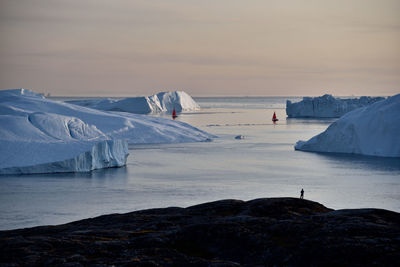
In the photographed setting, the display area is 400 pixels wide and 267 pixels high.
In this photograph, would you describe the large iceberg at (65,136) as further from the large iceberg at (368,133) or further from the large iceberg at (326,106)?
the large iceberg at (326,106)

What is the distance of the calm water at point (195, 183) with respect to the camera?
25500mm

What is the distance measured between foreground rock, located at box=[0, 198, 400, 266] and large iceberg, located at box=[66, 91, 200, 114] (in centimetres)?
8516

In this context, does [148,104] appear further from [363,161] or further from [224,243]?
[224,243]

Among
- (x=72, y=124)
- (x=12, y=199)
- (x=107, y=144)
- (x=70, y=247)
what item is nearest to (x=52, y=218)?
(x=12, y=199)

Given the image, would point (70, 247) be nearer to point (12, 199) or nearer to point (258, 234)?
point (258, 234)

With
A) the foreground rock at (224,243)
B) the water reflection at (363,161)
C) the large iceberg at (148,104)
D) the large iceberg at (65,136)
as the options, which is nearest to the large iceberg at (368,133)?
the water reflection at (363,161)

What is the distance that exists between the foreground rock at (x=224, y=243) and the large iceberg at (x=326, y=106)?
250 ft

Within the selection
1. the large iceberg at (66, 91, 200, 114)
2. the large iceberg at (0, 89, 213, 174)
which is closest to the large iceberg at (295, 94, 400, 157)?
the large iceberg at (0, 89, 213, 174)

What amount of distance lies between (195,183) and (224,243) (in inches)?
674

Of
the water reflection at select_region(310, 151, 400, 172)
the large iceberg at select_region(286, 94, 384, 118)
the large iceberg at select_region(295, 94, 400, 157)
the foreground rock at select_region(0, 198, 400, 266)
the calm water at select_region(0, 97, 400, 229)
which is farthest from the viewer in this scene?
the large iceberg at select_region(286, 94, 384, 118)

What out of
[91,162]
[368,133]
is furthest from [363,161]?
[91,162]

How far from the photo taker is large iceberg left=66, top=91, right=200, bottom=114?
103000mm

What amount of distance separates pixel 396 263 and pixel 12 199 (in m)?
19.1

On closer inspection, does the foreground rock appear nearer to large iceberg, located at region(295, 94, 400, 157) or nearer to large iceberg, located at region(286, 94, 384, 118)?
large iceberg, located at region(295, 94, 400, 157)
